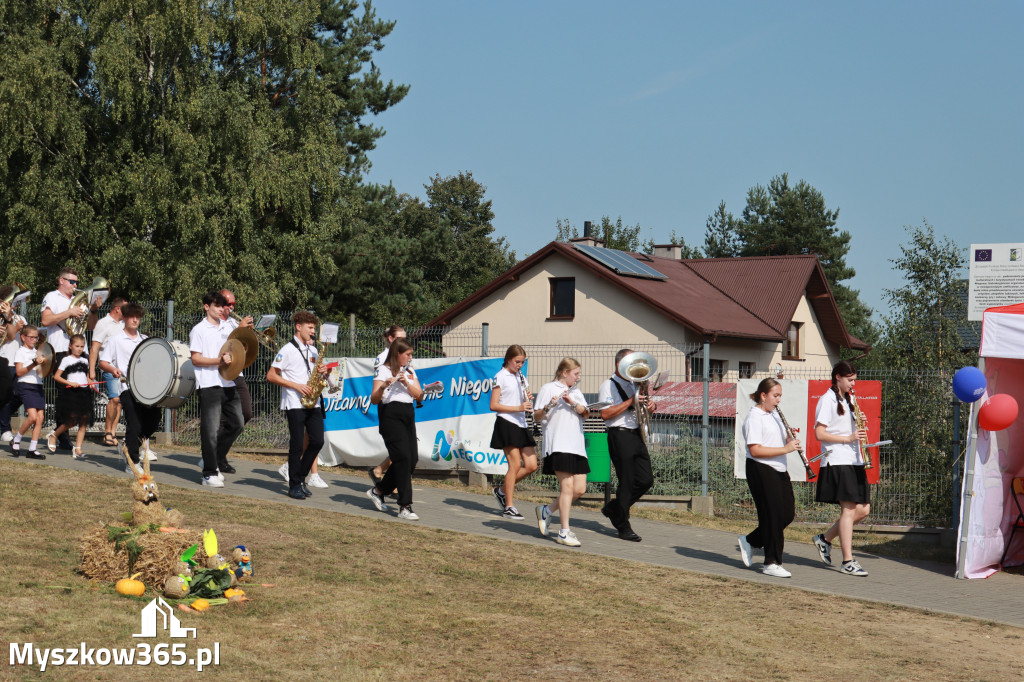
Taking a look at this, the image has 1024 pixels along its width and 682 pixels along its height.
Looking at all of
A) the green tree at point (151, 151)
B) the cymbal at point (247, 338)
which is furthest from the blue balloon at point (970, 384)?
the green tree at point (151, 151)

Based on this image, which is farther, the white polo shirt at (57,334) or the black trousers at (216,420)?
the white polo shirt at (57,334)

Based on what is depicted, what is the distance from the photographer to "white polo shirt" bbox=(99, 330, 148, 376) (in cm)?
1280

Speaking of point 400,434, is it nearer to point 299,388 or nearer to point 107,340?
point 299,388

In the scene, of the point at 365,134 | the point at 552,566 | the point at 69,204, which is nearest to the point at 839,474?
the point at 552,566

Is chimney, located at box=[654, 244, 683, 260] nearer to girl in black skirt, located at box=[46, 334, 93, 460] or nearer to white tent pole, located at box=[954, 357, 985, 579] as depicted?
girl in black skirt, located at box=[46, 334, 93, 460]

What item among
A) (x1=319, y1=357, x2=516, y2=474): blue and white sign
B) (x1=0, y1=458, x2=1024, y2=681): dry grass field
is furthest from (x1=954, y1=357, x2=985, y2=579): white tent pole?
(x1=319, y1=357, x2=516, y2=474): blue and white sign

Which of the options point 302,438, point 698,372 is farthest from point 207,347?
point 698,372

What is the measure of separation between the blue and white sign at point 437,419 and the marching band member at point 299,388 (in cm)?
265

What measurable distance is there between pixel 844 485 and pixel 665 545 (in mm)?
1985

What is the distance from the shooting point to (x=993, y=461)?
35.2 feet

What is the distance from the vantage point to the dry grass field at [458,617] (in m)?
6.25

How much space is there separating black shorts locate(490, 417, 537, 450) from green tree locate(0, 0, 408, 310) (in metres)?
18.3

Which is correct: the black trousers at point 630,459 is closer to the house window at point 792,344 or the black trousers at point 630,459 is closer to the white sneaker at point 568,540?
the white sneaker at point 568,540

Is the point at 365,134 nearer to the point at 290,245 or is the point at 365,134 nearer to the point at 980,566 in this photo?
the point at 290,245
